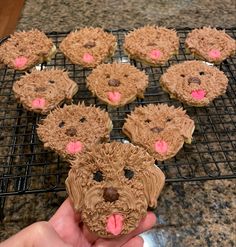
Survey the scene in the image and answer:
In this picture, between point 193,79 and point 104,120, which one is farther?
point 193,79

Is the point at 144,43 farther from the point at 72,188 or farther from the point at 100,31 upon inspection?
the point at 72,188

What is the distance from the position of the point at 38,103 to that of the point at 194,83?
1.67 ft

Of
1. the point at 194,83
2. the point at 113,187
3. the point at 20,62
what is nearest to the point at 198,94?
the point at 194,83

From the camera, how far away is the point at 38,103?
1.09 m

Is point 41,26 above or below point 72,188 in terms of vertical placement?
below

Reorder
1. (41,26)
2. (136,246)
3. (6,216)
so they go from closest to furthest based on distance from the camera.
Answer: (136,246)
(6,216)
(41,26)

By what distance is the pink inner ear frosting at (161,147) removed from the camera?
96 cm

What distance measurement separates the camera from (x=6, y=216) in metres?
0.93

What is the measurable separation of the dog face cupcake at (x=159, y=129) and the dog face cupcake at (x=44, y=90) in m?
0.24

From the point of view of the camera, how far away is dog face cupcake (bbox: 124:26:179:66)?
126cm

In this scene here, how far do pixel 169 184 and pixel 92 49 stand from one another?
1.86 feet

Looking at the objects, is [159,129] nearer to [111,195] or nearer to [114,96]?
[114,96]

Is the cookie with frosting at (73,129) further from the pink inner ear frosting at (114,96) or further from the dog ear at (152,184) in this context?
the dog ear at (152,184)

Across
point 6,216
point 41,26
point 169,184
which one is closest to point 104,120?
point 169,184
